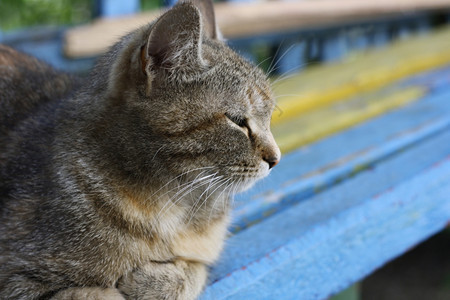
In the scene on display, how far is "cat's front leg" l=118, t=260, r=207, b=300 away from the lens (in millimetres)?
1412

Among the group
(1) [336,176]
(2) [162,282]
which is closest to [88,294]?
(2) [162,282]

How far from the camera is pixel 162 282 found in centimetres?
143

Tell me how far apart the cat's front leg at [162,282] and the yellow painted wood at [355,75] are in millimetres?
1367

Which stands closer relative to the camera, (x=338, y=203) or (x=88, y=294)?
(x=88, y=294)

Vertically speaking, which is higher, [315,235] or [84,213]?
[84,213]

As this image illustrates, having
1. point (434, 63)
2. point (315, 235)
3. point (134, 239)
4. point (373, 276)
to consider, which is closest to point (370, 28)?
point (434, 63)

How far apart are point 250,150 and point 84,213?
0.43m

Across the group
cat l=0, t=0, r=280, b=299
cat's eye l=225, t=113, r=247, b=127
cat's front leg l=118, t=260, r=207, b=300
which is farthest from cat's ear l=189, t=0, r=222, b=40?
cat's front leg l=118, t=260, r=207, b=300

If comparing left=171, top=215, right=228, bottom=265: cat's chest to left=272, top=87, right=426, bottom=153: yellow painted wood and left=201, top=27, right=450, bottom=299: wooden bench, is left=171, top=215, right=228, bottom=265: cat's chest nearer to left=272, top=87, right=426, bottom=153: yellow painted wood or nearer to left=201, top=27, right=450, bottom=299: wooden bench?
left=201, top=27, right=450, bottom=299: wooden bench

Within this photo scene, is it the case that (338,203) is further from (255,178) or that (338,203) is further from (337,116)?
(337,116)

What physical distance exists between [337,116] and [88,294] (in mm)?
1823

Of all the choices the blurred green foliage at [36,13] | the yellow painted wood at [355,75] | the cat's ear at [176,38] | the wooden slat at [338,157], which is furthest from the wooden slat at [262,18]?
the blurred green foliage at [36,13]

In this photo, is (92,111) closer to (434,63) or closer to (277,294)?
(277,294)

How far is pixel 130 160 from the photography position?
1468 mm
